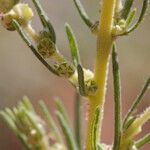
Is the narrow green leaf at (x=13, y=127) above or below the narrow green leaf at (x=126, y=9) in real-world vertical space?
below

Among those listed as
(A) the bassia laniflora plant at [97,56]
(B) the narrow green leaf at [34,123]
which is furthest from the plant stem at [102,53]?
(B) the narrow green leaf at [34,123]

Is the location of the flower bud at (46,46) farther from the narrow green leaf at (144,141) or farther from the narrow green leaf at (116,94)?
the narrow green leaf at (144,141)

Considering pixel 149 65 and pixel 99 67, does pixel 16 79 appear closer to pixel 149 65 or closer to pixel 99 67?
pixel 149 65

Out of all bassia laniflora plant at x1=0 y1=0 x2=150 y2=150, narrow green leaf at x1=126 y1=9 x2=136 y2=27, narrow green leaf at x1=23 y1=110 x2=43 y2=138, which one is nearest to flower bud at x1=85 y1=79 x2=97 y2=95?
bassia laniflora plant at x1=0 y1=0 x2=150 y2=150

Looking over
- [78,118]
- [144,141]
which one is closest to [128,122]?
[144,141]

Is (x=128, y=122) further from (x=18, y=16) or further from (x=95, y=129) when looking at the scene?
(x=18, y=16)

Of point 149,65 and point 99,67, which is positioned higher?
point 99,67

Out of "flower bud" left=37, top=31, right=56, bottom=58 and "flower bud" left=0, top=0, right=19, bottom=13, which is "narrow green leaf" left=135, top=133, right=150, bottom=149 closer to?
"flower bud" left=37, top=31, right=56, bottom=58

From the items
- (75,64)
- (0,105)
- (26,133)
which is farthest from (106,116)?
(75,64)
